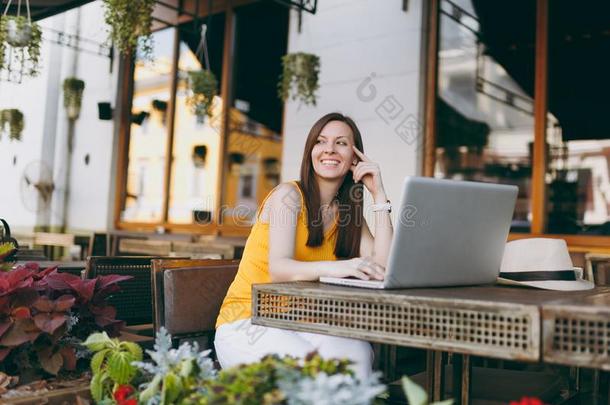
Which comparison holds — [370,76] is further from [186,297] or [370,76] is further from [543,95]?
[186,297]

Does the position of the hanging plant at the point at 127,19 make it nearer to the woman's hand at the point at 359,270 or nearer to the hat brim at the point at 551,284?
the woman's hand at the point at 359,270

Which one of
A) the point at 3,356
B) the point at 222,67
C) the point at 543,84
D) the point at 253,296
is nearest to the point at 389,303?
the point at 253,296

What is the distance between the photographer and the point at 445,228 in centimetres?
143

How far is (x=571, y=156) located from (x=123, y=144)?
515 centimetres

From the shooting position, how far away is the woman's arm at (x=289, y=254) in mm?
1598

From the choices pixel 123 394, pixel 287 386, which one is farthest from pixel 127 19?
pixel 287 386

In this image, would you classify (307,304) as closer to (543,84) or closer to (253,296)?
(253,296)

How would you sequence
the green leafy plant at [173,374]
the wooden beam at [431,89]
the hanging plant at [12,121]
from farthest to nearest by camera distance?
the hanging plant at [12,121], the wooden beam at [431,89], the green leafy plant at [173,374]

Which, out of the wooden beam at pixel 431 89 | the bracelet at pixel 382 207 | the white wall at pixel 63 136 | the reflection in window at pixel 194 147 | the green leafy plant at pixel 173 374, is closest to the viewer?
the green leafy plant at pixel 173 374

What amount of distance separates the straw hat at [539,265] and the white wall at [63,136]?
22.3ft

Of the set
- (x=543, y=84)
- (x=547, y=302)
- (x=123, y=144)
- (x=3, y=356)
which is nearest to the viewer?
(x=547, y=302)

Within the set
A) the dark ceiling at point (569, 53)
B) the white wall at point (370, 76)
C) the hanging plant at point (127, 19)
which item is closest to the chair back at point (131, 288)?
the white wall at point (370, 76)

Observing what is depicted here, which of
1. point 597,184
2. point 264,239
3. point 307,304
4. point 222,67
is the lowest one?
point 307,304

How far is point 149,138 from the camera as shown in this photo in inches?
313
